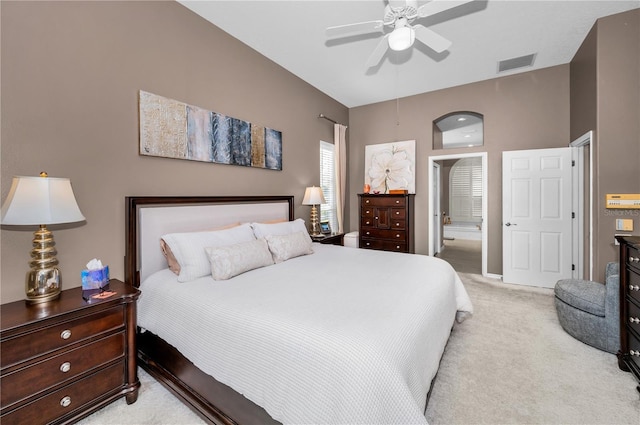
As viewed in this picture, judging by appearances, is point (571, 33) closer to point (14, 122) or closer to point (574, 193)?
point (574, 193)

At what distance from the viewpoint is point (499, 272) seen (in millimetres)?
4430

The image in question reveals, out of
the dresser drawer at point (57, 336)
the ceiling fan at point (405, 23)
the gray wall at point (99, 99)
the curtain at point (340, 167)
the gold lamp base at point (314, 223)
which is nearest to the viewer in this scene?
the dresser drawer at point (57, 336)

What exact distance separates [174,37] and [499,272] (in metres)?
5.37

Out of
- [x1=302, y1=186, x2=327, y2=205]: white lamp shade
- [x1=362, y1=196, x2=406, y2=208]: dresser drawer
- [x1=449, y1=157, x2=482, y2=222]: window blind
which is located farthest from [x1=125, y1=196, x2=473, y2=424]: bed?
[x1=449, y1=157, x2=482, y2=222]: window blind

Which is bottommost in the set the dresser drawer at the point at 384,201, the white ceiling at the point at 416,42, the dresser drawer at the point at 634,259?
the dresser drawer at the point at 634,259

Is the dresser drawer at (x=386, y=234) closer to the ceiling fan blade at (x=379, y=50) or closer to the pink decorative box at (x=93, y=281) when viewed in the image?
the ceiling fan blade at (x=379, y=50)

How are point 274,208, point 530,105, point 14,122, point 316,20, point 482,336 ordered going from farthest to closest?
point 530,105, point 274,208, point 316,20, point 482,336, point 14,122

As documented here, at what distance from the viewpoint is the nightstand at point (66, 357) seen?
137cm

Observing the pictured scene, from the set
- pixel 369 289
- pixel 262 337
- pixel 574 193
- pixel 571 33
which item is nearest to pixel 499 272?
pixel 574 193

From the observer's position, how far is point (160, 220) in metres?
2.38

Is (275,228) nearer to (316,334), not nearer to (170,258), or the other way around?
(170,258)

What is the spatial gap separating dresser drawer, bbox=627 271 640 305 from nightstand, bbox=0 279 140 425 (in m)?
3.44

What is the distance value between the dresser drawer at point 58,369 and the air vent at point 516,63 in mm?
5308

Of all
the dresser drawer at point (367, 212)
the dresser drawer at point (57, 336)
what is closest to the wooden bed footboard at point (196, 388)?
the dresser drawer at point (57, 336)
